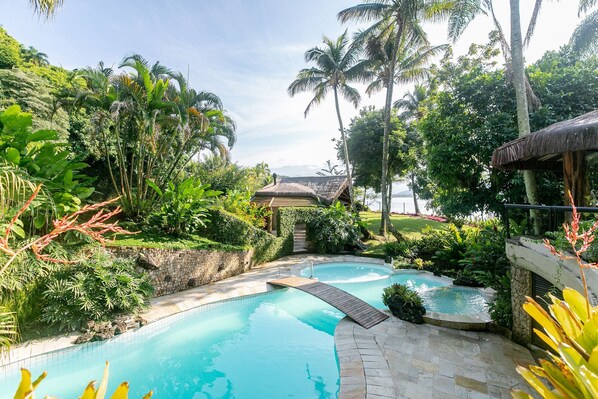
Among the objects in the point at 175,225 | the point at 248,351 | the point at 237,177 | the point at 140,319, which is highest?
the point at 237,177

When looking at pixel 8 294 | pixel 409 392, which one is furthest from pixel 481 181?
pixel 8 294

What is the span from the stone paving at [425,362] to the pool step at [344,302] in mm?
336

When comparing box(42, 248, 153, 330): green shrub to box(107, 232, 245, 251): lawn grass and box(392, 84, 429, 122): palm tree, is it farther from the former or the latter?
box(392, 84, 429, 122): palm tree

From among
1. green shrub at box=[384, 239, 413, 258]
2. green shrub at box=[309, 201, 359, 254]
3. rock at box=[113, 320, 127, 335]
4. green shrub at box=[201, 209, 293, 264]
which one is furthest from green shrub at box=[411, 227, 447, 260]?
rock at box=[113, 320, 127, 335]

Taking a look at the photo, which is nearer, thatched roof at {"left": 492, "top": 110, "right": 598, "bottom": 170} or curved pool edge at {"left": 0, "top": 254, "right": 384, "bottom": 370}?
thatched roof at {"left": 492, "top": 110, "right": 598, "bottom": 170}

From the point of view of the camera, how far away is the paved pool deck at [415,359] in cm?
488

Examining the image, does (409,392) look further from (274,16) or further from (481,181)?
(274,16)

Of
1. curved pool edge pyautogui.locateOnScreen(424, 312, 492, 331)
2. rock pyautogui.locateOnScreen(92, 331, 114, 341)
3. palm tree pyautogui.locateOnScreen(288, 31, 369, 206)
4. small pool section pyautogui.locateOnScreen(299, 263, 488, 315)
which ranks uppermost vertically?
palm tree pyautogui.locateOnScreen(288, 31, 369, 206)

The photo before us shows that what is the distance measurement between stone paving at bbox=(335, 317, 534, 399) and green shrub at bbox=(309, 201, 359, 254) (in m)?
9.07

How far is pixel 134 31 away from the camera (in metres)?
11.7

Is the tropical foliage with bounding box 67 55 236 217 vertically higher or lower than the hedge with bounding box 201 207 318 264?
higher

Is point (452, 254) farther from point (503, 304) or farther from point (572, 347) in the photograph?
point (572, 347)

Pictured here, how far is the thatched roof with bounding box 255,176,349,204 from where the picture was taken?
20219 millimetres

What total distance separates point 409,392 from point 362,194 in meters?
35.4
